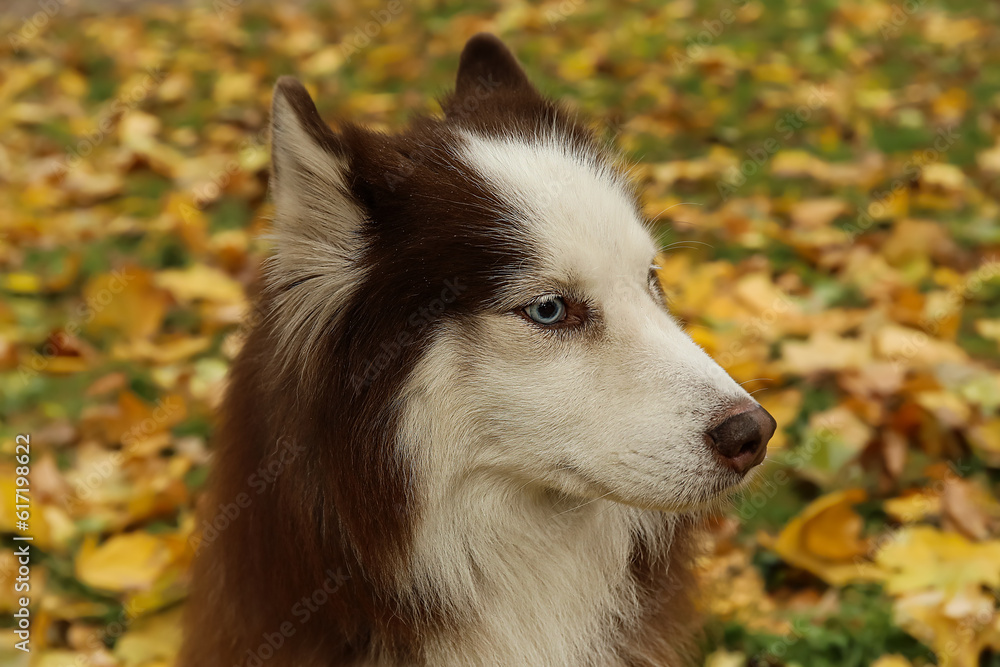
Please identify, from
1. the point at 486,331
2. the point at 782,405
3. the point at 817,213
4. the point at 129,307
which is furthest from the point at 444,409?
the point at 817,213

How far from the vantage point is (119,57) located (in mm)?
7215

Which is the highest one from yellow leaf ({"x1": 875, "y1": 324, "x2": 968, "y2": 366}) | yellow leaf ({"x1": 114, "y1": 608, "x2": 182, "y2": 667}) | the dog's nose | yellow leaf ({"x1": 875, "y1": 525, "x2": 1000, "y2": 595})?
the dog's nose

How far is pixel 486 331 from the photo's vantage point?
1974mm

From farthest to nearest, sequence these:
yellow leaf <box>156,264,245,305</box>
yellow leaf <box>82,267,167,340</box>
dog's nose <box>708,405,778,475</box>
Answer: yellow leaf <box>156,264,245,305</box> → yellow leaf <box>82,267,167,340</box> → dog's nose <box>708,405,778,475</box>

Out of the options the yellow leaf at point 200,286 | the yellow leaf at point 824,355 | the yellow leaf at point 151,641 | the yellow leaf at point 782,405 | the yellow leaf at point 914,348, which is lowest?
the yellow leaf at point 151,641

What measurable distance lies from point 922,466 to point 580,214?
179 centimetres

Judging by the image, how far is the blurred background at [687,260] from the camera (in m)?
2.85

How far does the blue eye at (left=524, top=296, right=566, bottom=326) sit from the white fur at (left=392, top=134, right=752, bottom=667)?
26 mm

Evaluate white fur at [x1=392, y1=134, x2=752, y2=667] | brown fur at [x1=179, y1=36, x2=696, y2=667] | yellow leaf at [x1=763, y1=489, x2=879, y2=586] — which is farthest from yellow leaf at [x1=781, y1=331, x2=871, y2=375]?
brown fur at [x1=179, y1=36, x2=696, y2=667]

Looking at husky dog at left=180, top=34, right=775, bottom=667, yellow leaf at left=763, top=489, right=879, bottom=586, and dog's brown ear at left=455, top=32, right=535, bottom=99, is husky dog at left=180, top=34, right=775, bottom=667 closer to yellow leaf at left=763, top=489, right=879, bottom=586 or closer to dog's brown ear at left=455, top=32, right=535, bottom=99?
dog's brown ear at left=455, top=32, right=535, bottom=99

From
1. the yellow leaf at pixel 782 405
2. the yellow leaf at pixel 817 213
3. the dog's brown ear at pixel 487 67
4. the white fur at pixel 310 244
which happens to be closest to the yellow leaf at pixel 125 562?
the white fur at pixel 310 244

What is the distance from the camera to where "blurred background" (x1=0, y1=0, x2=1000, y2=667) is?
112 inches

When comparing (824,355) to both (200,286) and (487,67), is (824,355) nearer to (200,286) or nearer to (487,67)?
(487,67)

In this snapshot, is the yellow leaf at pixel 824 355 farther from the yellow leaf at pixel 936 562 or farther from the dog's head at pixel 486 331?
the dog's head at pixel 486 331
